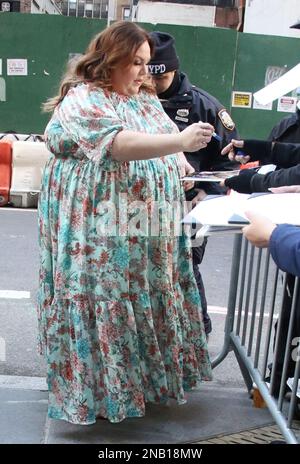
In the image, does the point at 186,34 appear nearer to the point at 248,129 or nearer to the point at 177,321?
the point at 248,129

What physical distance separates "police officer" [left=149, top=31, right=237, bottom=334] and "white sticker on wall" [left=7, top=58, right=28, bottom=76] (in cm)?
816

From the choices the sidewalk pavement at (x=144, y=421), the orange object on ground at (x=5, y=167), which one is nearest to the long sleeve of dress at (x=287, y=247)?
the sidewalk pavement at (x=144, y=421)

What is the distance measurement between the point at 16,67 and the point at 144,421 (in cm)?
935

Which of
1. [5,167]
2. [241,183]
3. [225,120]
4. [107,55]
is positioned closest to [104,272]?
[241,183]

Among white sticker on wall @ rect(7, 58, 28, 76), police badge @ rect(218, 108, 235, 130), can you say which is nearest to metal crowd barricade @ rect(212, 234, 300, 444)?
police badge @ rect(218, 108, 235, 130)

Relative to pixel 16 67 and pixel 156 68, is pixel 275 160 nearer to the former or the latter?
pixel 156 68

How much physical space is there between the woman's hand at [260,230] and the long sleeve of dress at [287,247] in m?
0.02

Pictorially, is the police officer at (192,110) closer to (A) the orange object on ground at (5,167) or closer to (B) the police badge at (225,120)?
(B) the police badge at (225,120)

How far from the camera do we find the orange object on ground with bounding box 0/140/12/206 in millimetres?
9023

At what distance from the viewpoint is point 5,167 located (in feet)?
29.9

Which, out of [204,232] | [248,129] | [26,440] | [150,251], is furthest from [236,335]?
[248,129]

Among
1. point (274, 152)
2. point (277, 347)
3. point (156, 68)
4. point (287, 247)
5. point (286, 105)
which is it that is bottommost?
point (286, 105)

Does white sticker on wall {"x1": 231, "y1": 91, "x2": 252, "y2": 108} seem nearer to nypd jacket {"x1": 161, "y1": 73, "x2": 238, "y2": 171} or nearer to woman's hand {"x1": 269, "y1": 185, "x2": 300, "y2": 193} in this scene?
nypd jacket {"x1": 161, "y1": 73, "x2": 238, "y2": 171}

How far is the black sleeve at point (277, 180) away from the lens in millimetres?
2400
